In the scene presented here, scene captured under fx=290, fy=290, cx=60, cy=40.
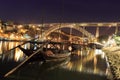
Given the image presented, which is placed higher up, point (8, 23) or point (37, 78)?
point (8, 23)

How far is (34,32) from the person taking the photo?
113m

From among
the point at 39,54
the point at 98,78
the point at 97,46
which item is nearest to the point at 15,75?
the point at 98,78

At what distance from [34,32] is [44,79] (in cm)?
9172

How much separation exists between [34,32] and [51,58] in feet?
261

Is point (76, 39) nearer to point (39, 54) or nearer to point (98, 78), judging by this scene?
point (39, 54)

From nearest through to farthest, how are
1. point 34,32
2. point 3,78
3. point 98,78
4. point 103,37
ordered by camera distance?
point 3,78 → point 98,78 → point 103,37 → point 34,32

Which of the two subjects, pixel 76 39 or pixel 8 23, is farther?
pixel 8 23

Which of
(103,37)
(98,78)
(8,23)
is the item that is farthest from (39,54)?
(8,23)

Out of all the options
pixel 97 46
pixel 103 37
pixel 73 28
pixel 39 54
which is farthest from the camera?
pixel 103 37

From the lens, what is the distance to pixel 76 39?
341 feet

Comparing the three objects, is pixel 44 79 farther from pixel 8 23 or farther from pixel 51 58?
pixel 8 23

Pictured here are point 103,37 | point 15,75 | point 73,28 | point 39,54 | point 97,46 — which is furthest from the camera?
point 103,37

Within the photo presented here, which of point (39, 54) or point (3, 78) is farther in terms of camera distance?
point (39, 54)

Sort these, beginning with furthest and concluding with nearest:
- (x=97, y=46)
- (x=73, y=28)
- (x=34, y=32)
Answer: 1. (x=34, y=32)
2. (x=97, y=46)
3. (x=73, y=28)
